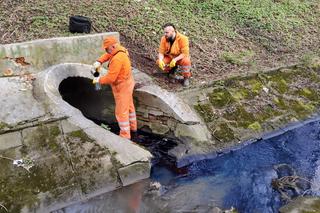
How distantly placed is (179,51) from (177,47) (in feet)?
0.36

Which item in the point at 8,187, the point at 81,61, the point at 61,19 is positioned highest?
the point at 61,19

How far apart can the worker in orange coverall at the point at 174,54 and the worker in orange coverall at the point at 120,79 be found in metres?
1.42

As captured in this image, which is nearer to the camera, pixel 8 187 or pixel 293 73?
pixel 8 187

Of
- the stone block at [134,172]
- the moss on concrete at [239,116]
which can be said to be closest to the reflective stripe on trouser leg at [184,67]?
the moss on concrete at [239,116]

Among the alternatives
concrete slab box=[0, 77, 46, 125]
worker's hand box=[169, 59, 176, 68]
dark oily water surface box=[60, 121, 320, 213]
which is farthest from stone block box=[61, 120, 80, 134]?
worker's hand box=[169, 59, 176, 68]

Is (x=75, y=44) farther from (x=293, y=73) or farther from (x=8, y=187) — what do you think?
(x=293, y=73)

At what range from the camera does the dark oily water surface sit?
6.44m

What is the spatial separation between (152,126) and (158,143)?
478 mm

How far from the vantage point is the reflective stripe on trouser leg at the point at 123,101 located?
24.6 feet

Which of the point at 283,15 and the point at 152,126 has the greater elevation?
the point at 283,15

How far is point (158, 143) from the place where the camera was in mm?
8281

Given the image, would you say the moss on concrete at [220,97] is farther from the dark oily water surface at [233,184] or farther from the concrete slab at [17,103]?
the concrete slab at [17,103]

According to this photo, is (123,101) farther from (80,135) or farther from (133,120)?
(80,135)

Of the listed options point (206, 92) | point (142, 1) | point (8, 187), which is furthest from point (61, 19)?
point (8, 187)
